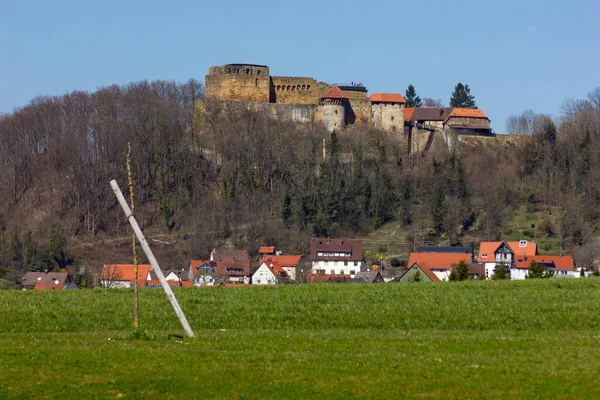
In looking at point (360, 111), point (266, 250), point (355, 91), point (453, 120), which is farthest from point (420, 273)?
point (453, 120)

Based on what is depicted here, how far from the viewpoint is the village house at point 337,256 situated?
7112cm

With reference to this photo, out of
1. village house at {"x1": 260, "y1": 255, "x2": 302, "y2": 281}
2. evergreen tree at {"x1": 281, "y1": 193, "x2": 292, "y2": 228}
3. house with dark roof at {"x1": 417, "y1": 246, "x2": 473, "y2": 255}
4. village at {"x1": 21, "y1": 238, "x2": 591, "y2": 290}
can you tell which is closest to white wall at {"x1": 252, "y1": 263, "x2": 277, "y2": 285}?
village at {"x1": 21, "y1": 238, "x2": 591, "y2": 290}

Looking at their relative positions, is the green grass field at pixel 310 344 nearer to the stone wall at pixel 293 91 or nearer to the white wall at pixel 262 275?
the white wall at pixel 262 275

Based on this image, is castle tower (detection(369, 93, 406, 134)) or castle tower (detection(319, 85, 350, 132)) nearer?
castle tower (detection(319, 85, 350, 132))

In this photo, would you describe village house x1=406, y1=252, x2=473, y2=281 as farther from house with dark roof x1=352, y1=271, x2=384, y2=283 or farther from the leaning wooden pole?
the leaning wooden pole

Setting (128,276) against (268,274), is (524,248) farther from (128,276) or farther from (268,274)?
(128,276)

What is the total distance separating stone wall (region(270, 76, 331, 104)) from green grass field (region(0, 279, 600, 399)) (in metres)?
65.1

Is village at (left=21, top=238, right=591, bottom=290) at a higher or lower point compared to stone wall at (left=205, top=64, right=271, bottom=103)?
lower

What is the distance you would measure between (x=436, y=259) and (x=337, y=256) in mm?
9069

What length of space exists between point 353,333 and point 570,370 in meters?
5.04

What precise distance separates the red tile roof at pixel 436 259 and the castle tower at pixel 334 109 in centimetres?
→ 2111

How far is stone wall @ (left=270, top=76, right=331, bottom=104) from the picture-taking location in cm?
8869

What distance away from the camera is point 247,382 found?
12.4 metres

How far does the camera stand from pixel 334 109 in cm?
8575
